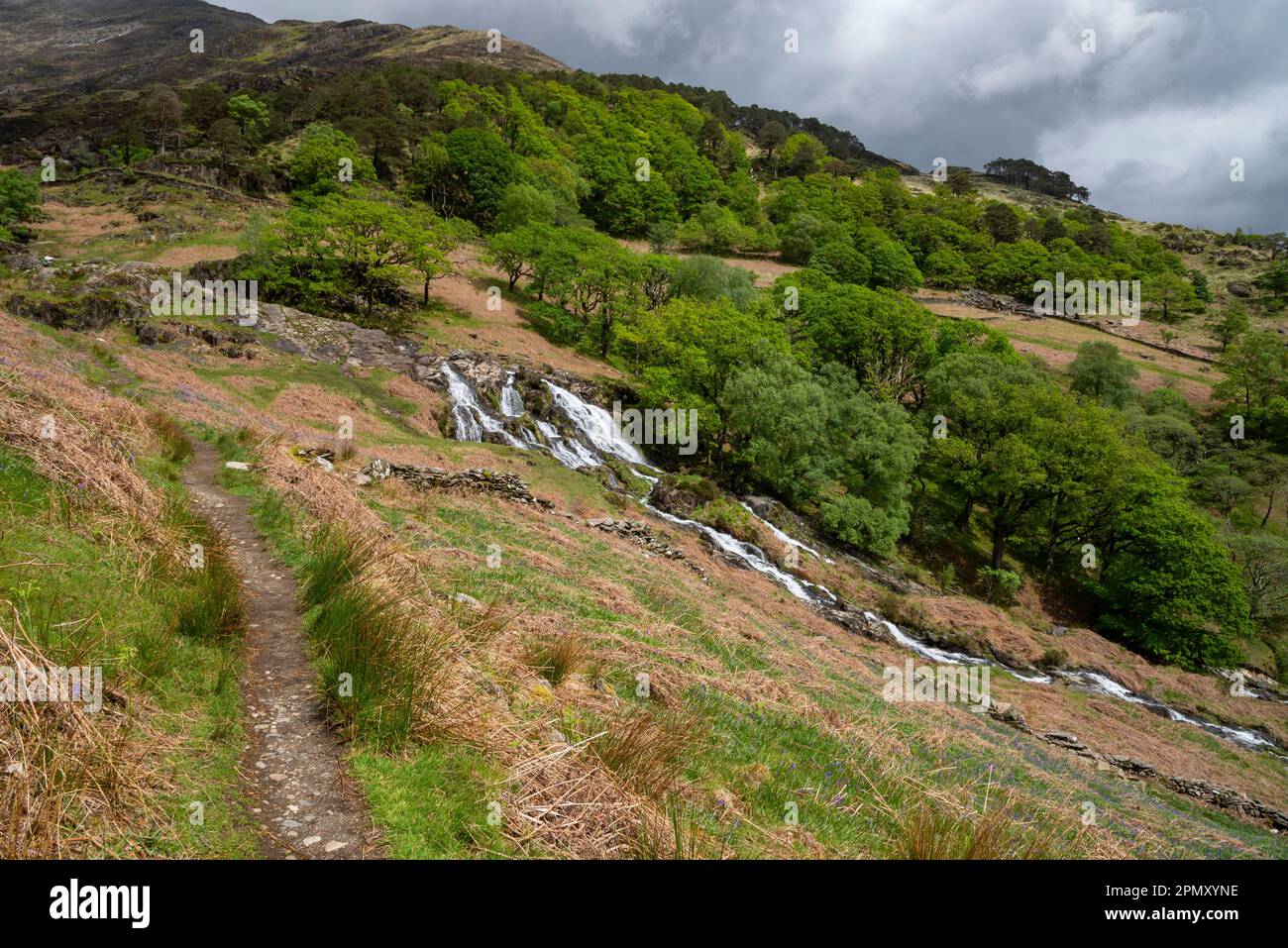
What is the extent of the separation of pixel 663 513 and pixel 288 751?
91.8ft

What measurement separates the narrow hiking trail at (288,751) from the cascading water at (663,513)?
2465 centimetres

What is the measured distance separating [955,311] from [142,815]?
355ft

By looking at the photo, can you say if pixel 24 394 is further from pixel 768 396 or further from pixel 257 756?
pixel 768 396

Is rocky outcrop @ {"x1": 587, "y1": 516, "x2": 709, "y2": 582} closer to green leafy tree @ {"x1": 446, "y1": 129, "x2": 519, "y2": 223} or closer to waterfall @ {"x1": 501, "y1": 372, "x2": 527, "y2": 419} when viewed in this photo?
waterfall @ {"x1": 501, "y1": 372, "x2": 527, "y2": 419}

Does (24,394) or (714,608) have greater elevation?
(24,394)

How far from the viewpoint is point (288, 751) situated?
18.0 ft

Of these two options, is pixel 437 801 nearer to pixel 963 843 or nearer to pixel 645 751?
pixel 645 751

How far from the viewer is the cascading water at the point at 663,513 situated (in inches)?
1179

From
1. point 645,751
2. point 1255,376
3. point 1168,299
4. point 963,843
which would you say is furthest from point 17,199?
point 1168,299

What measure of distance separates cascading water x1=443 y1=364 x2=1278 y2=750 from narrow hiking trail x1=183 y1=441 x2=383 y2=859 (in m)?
24.6

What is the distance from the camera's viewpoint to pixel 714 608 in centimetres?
1852
